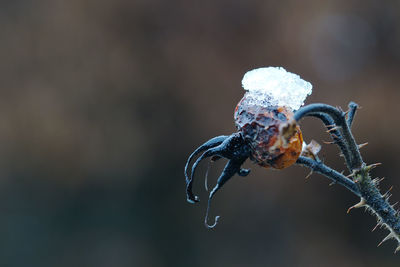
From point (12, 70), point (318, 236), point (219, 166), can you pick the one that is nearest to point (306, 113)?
point (219, 166)

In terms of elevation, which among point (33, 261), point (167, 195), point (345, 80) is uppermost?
point (345, 80)

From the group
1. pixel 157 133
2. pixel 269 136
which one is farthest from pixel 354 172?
pixel 157 133

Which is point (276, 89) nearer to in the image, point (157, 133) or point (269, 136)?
point (269, 136)

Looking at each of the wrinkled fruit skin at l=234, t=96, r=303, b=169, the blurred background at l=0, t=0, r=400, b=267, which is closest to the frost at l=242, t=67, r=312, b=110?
the wrinkled fruit skin at l=234, t=96, r=303, b=169

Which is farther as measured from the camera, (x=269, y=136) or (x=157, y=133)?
(x=157, y=133)

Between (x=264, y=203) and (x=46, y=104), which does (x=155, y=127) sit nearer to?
(x=46, y=104)

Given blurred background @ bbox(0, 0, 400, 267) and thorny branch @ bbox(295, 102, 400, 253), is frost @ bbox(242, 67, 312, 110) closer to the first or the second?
thorny branch @ bbox(295, 102, 400, 253)
